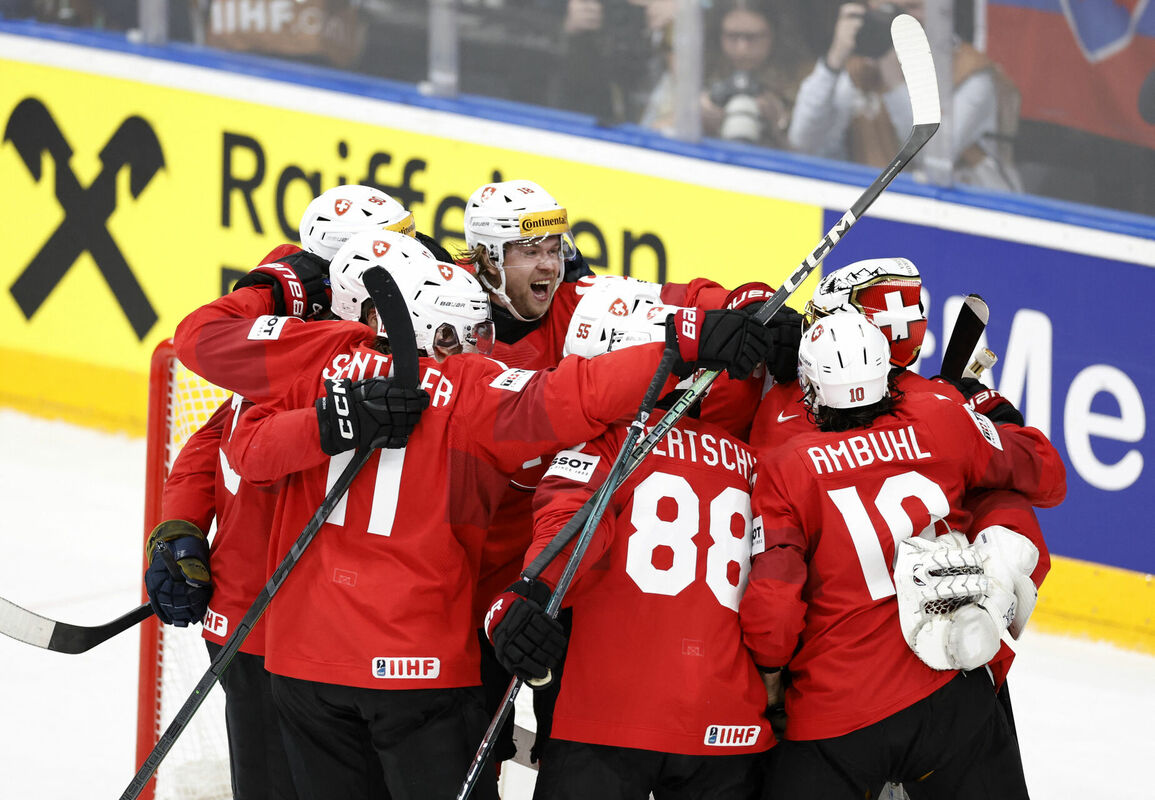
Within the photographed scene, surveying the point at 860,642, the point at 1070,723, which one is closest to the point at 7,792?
the point at 860,642

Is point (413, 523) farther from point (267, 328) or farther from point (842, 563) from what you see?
point (842, 563)

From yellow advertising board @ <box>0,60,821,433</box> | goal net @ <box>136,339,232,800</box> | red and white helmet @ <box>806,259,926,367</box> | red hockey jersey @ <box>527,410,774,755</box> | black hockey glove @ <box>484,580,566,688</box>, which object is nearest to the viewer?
black hockey glove @ <box>484,580,566,688</box>

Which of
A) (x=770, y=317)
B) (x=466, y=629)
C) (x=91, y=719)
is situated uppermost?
(x=770, y=317)

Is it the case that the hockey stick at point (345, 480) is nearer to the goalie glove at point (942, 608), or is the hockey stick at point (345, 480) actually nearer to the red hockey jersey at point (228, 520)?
the red hockey jersey at point (228, 520)

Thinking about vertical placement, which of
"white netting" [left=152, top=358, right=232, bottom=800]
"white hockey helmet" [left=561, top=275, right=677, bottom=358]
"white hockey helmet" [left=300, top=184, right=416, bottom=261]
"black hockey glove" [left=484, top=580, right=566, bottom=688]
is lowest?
"white netting" [left=152, top=358, right=232, bottom=800]

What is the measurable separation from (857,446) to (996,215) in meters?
2.50

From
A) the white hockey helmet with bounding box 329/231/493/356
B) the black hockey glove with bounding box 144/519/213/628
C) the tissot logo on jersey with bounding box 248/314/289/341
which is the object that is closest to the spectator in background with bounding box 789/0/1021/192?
the white hockey helmet with bounding box 329/231/493/356

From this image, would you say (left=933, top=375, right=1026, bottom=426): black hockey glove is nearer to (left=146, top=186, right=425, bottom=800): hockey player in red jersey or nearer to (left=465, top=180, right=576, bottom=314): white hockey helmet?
(left=465, top=180, right=576, bottom=314): white hockey helmet

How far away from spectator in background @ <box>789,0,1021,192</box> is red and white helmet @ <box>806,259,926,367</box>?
2.11m

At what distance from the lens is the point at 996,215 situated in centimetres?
473

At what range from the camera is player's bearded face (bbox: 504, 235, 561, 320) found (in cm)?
313

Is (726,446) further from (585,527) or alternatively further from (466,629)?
(466,629)

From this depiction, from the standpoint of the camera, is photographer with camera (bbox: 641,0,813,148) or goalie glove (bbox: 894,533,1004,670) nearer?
goalie glove (bbox: 894,533,1004,670)

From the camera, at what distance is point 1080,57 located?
4.59 metres
